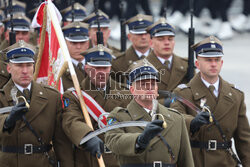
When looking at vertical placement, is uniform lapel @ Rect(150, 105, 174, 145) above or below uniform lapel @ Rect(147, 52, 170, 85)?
above

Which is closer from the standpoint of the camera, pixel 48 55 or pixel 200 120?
pixel 200 120

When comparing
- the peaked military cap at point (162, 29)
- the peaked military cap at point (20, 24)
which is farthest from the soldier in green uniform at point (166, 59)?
the peaked military cap at point (20, 24)

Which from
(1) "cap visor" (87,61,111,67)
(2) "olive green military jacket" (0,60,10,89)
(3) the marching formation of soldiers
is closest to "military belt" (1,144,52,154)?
(3) the marching formation of soldiers

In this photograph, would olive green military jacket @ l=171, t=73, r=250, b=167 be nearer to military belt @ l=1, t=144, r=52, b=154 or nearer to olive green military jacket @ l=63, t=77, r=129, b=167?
olive green military jacket @ l=63, t=77, r=129, b=167

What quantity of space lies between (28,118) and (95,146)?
35.5 inches

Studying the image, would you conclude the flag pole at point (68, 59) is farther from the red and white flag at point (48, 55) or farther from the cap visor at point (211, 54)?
the cap visor at point (211, 54)

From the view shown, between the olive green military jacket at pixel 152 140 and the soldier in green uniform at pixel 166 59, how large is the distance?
125 inches

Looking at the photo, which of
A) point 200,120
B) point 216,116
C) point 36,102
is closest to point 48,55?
point 36,102

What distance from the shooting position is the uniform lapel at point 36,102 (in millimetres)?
9039

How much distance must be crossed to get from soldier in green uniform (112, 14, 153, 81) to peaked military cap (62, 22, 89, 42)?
0.77 metres

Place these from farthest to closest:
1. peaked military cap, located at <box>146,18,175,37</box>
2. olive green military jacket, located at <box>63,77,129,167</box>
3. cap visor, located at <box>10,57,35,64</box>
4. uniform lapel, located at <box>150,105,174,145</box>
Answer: peaked military cap, located at <box>146,18,175,37</box>, olive green military jacket, located at <box>63,77,129,167</box>, cap visor, located at <box>10,57,35,64</box>, uniform lapel, located at <box>150,105,174,145</box>

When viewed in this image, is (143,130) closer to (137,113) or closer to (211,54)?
(137,113)

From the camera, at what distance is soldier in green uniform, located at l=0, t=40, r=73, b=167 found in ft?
29.6

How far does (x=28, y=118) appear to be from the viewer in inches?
355
